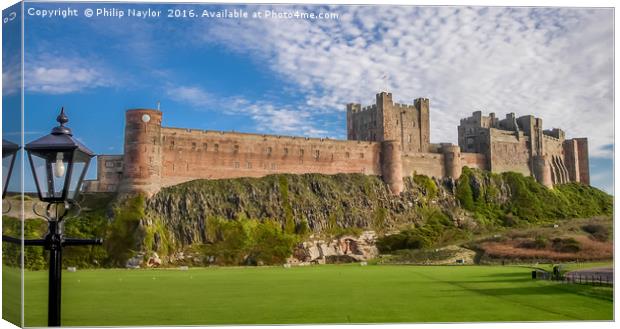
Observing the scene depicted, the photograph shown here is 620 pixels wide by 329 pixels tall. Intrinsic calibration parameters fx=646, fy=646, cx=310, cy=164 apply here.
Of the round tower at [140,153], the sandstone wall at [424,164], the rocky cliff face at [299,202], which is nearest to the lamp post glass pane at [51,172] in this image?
the round tower at [140,153]

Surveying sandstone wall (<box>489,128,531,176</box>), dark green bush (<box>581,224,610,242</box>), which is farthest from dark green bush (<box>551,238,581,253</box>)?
sandstone wall (<box>489,128,531,176</box>)

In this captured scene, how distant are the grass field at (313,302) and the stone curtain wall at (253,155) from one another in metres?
22.8

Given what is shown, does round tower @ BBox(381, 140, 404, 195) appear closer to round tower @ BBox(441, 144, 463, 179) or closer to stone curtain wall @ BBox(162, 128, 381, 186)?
stone curtain wall @ BBox(162, 128, 381, 186)

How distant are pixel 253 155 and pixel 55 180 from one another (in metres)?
41.3

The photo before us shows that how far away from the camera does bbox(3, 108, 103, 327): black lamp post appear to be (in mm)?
9438

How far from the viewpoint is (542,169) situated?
66.3 metres

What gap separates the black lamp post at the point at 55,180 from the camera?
9.44 m

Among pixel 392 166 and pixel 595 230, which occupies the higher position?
pixel 392 166

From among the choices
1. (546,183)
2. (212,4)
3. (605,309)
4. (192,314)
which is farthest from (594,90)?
(546,183)

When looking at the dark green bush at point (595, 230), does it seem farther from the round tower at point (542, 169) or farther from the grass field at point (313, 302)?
the round tower at point (542, 169)

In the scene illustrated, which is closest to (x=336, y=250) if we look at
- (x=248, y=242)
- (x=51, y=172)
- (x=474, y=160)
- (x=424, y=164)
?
(x=248, y=242)

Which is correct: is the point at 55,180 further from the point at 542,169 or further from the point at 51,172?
the point at 542,169

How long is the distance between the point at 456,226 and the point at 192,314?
39.2m

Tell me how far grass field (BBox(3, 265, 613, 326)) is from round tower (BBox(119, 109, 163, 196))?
19.9 m
